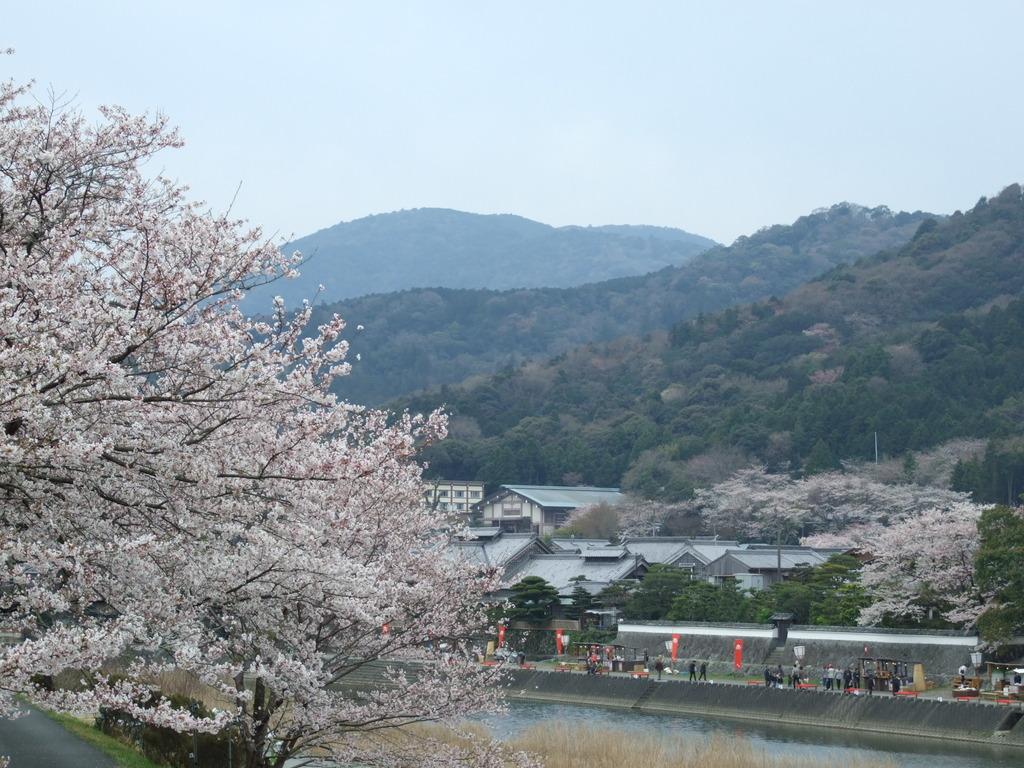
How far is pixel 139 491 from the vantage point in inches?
229

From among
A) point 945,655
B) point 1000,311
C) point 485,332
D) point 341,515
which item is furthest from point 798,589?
point 485,332

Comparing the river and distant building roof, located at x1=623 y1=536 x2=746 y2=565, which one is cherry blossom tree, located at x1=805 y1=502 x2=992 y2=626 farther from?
distant building roof, located at x1=623 y1=536 x2=746 y2=565

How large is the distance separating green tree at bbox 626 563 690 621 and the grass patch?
912 inches

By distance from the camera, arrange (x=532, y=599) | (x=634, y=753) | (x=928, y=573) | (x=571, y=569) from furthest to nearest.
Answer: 1. (x=571, y=569)
2. (x=532, y=599)
3. (x=928, y=573)
4. (x=634, y=753)

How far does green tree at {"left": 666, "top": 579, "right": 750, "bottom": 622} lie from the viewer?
3384 cm

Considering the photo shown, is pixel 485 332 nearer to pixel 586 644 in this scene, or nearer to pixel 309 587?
pixel 586 644

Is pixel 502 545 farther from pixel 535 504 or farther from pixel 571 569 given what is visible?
pixel 535 504

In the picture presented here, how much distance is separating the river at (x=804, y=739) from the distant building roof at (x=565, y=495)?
3377cm

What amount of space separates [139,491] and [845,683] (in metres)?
23.7

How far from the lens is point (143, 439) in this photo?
580 centimetres

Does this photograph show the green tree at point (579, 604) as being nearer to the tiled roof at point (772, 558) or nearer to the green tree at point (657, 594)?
the green tree at point (657, 594)

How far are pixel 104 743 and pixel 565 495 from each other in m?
51.3

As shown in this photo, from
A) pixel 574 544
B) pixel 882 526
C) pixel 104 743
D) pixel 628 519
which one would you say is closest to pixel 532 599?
pixel 574 544

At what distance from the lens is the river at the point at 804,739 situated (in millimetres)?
19906
